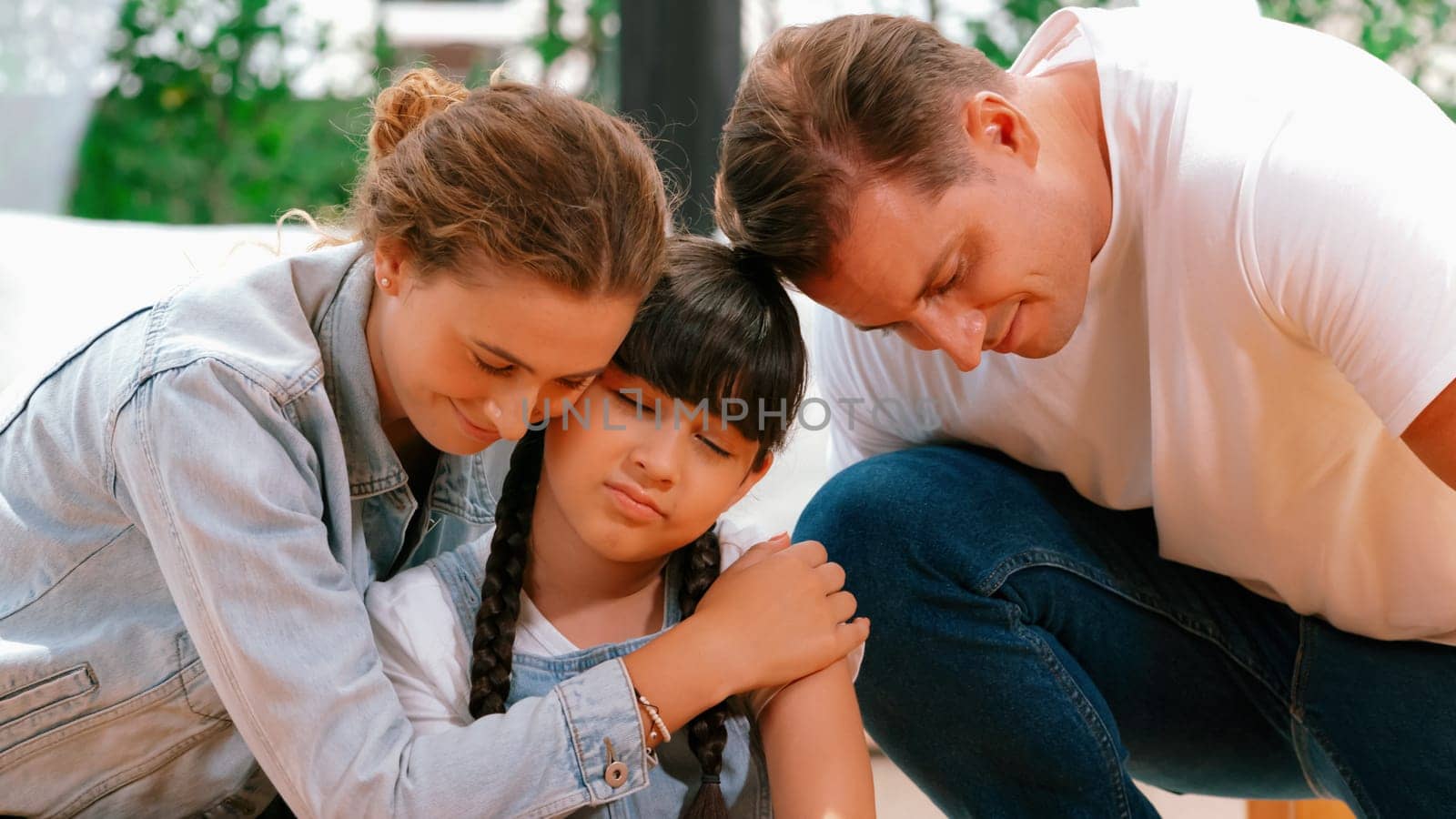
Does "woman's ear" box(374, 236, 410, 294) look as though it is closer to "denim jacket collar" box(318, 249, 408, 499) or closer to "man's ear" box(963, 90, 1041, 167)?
"denim jacket collar" box(318, 249, 408, 499)

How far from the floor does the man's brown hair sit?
2.96 ft

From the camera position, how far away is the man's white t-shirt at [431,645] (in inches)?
45.3

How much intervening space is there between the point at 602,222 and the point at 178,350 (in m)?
0.35

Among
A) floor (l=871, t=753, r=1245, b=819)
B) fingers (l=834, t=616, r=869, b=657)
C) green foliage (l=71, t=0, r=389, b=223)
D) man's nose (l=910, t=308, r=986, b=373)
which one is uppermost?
man's nose (l=910, t=308, r=986, b=373)

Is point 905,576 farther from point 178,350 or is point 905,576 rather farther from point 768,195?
point 178,350

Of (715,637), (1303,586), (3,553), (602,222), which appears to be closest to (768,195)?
(602,222)

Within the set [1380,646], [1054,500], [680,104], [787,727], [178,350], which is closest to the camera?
[178,350]

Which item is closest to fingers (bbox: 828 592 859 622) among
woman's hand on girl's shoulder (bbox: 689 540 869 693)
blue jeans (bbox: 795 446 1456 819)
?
woman's hand on girl's shoulder (bbox: 689 540 869 693)

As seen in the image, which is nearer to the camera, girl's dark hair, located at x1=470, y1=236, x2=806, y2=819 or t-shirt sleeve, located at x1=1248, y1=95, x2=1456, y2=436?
t-shirt sleeve, located at x1=1248, y1=95, x2=1456, y2=436

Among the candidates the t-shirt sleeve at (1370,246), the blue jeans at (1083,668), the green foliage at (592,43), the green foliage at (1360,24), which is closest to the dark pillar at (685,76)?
the green foliage at (592,43)

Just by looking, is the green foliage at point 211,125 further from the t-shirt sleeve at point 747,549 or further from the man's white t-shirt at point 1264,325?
the man's white t-shirt at point 1264,325

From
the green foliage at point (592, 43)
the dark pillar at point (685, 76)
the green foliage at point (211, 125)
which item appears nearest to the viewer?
the dark pillar at point (685, 76)

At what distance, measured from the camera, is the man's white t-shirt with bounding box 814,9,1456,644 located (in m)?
1.02

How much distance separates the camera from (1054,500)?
139cm
